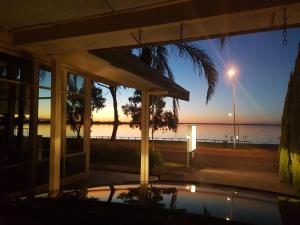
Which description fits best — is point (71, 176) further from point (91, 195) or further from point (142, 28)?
point (91, 195)

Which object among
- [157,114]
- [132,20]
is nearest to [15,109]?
[132,20]

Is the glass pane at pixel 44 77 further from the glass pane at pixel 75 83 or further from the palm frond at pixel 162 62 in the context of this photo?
the palm frond at pixel 162 62

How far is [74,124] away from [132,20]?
717cm

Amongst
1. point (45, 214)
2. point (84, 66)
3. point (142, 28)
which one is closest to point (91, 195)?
point (45, 214)

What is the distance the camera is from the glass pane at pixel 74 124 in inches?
407

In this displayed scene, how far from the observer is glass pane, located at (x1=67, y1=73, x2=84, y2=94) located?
10141 mm

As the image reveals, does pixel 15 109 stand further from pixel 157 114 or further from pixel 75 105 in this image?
pixel 157 114

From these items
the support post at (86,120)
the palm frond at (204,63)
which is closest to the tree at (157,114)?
the palm frond at (204,63)

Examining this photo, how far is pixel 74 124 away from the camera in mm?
10742

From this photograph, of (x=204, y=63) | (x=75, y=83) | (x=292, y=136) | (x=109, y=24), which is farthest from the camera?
(x=204, y=63)

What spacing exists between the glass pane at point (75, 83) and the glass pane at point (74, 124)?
0.22 metres

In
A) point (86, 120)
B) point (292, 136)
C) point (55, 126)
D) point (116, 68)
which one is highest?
point (116, 68)

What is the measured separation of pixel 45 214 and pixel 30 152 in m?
6.01

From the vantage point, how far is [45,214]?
2.24 m
